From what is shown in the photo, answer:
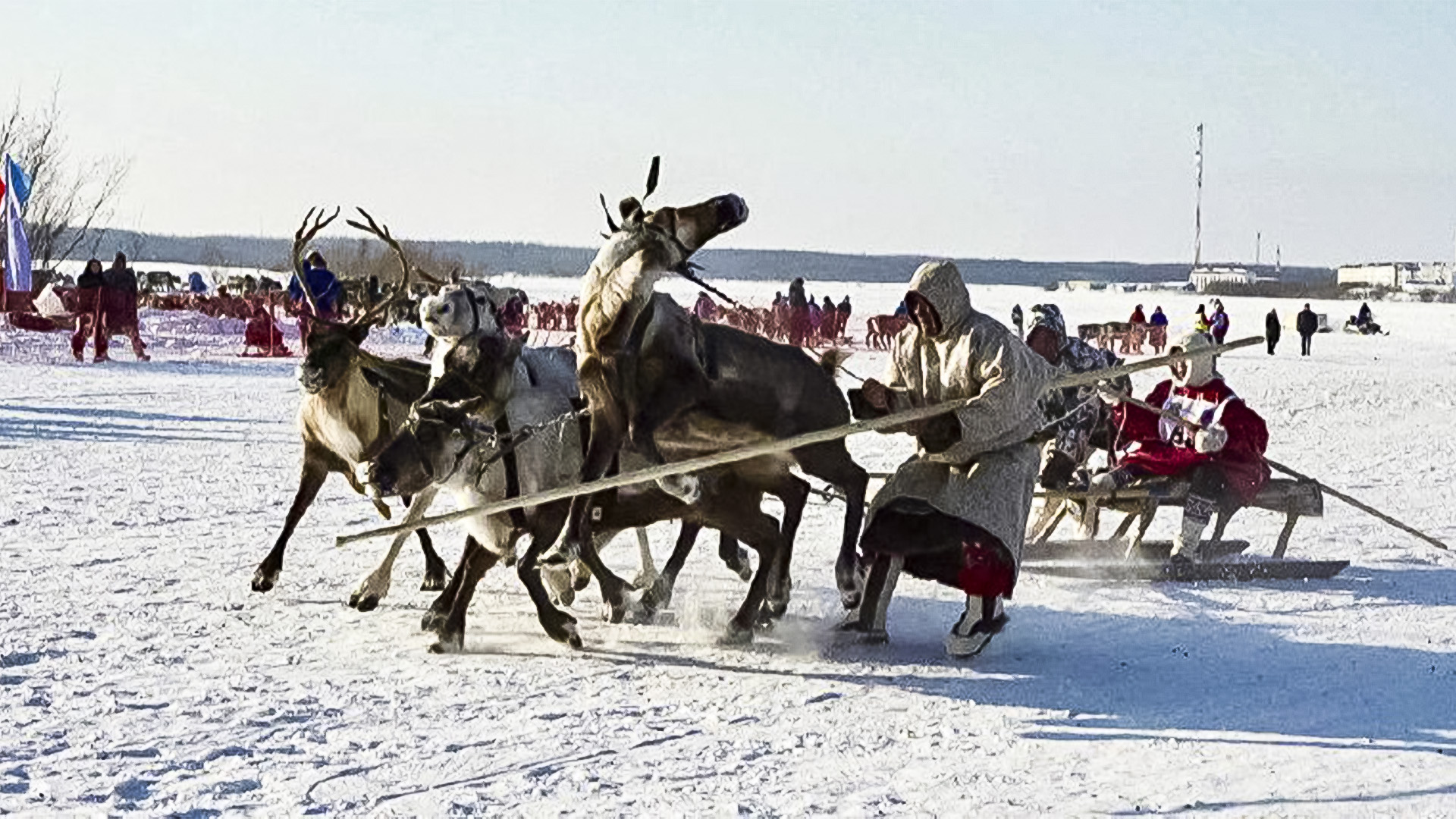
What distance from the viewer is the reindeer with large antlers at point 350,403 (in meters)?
8.32

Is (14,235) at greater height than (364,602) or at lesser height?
greater

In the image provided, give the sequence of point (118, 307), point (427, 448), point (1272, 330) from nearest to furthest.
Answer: point (427, 448) < point (118, 307) < point (1272, 330)

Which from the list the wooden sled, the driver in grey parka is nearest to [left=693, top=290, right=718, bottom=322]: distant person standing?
the wooden sled

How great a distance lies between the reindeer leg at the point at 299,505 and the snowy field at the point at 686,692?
0.12 m

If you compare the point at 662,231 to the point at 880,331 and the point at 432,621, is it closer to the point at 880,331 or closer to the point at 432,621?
the point at 432,621

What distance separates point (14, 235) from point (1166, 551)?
74.0 feet

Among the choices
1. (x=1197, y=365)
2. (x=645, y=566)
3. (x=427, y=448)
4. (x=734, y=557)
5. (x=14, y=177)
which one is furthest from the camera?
(x=14, y=177)

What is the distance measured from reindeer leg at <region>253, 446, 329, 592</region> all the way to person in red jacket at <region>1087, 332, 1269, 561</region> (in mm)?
4239

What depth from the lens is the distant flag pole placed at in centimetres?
2850

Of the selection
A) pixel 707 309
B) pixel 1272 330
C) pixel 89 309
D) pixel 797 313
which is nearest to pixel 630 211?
pixel 89 309

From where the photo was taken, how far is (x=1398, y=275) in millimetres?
121125

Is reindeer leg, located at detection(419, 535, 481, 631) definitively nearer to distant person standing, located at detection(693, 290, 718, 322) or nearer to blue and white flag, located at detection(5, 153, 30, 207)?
distant person standing, located at detection(693, 290, 718, 322)

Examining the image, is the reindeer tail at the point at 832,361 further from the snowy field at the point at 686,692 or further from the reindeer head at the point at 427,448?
the reindeer head at the point at 427,448

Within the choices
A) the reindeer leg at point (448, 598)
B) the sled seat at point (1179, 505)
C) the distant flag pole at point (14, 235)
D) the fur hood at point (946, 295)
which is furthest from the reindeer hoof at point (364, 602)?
the distant flag pole at point (14, 235)
